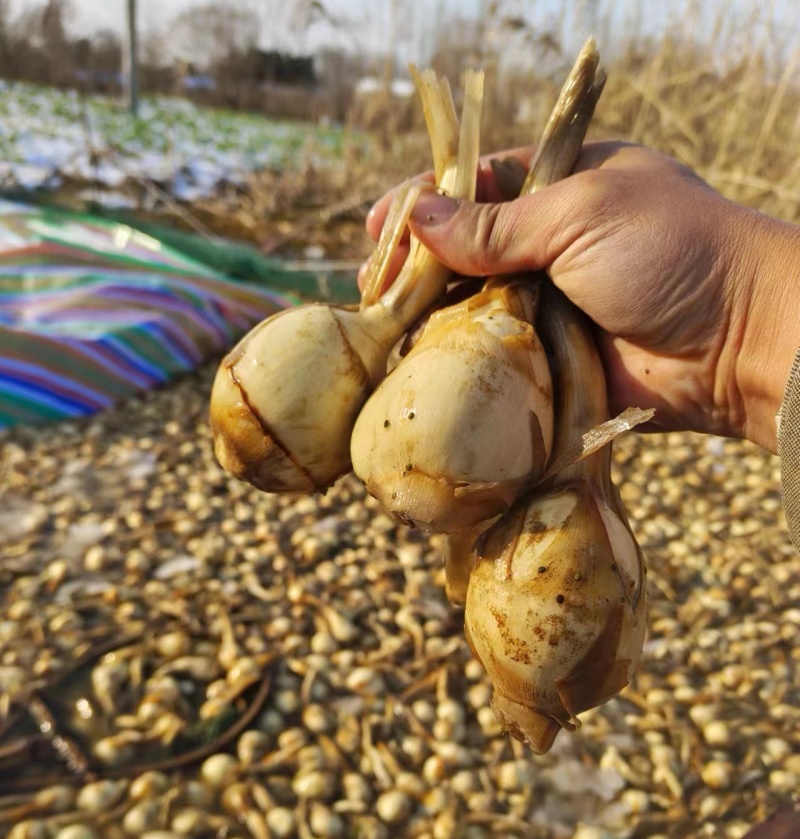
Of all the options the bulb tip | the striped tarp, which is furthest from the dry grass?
the bulb tip

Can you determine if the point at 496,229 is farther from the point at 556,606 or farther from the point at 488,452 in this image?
the point at 556,606

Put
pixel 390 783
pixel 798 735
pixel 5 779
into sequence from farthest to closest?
pixel 798 735 < pixel 390 783 < pixel 5 779

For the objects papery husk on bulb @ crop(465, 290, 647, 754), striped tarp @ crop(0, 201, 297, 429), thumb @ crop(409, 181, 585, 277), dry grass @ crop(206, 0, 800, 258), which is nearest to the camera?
papery husk on bulb @ crop(465, 290, 647, 754)

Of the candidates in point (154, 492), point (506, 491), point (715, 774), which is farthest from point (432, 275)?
point (154, 492)

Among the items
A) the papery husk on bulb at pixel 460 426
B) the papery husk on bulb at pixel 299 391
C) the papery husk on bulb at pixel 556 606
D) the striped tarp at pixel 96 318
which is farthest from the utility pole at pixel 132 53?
the papery husk on bulb at pixel 556 606

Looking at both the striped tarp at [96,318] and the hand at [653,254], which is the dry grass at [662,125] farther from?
the hand at [653,254]

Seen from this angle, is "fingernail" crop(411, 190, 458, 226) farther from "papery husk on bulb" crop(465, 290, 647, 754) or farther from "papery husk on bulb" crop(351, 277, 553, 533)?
"papery husk on bulb" crop(465, 290, 647, 754)

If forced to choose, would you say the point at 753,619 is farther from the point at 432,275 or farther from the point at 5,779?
the point at 5,779
